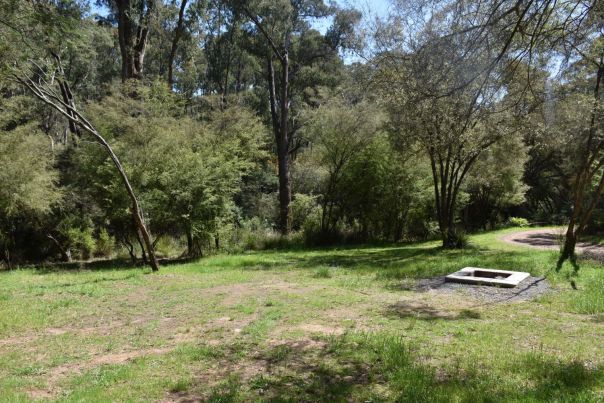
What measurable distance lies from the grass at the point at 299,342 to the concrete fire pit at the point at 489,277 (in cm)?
79

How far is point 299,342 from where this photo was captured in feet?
21.1

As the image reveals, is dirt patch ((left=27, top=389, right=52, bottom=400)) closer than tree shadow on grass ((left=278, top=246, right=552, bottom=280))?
Yes

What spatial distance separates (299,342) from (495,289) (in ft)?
16.8

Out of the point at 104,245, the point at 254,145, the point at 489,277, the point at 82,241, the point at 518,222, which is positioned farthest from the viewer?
the point at 518,222

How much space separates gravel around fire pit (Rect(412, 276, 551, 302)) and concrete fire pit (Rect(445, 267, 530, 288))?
0.12 metres

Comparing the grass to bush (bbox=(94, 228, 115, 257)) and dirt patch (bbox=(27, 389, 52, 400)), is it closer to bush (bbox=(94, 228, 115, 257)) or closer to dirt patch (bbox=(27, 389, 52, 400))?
dirt patch (bbox=(27, 389, 52, 400))

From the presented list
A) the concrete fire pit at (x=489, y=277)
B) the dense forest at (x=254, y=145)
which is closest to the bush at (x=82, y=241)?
the dense forest at (x=254, y=145)

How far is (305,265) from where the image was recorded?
14898 mm

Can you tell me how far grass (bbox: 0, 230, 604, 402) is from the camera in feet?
15.7

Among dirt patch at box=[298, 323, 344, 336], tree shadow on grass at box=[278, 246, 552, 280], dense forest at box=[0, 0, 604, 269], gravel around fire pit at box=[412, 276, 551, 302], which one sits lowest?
dirt patch at box=[298, 323, 344, 336]

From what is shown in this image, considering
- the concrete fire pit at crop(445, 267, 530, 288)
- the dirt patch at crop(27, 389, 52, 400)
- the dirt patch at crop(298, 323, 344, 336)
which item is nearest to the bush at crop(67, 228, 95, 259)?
the concrete fire pit at crop(445, 267, 530, 288)

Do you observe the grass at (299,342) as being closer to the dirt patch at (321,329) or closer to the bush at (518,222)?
the dirt patch at (321,329)

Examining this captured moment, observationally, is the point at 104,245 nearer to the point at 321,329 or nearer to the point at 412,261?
the point at 412,261

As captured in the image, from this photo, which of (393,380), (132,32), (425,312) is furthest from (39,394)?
(132,32)
